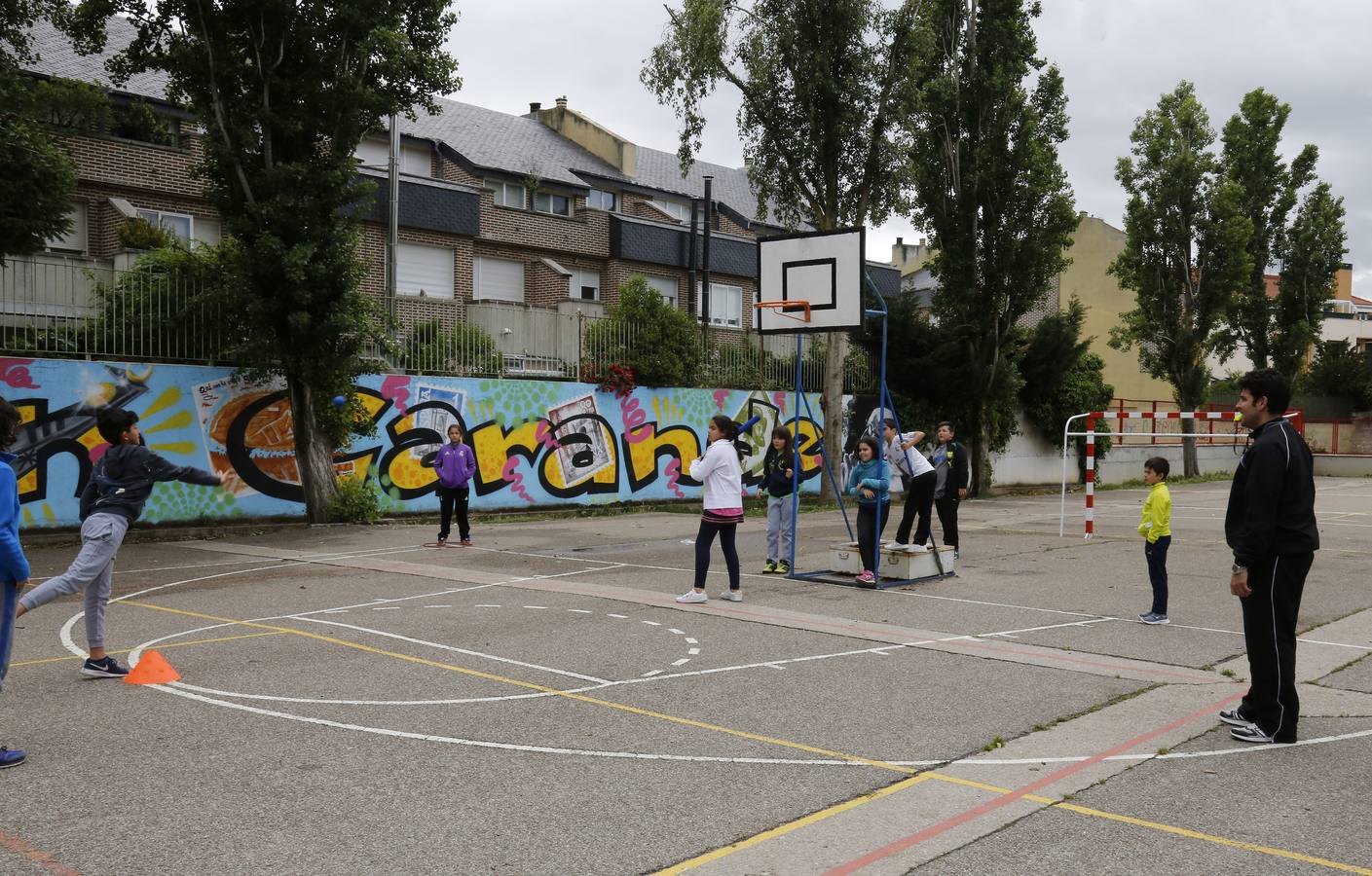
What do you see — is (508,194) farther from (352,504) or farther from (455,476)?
(455,476)

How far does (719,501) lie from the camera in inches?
421

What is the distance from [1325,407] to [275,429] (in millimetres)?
48961

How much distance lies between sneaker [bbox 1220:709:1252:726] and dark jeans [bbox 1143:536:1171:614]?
12.1 ft

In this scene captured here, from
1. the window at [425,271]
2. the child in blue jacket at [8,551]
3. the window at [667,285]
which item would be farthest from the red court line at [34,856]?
the window at [667,285]

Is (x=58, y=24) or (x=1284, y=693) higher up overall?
(x=58, y=24)

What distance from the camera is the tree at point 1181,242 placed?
122 ft

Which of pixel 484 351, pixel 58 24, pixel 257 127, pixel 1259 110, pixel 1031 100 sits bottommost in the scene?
pixel 484 351

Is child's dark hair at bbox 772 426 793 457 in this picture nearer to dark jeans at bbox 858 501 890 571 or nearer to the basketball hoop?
the basketball hoop

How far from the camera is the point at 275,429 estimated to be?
1862cm

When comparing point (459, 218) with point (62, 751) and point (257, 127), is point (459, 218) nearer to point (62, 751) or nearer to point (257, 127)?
point (257, 127)

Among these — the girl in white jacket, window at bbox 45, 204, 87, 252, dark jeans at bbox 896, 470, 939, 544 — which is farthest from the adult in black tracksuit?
window at bbox 45, 204, 87, 252

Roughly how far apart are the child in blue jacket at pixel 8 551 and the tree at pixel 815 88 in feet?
61.9

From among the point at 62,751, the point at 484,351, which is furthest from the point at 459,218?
the point at 62,751

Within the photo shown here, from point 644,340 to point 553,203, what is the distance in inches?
512
